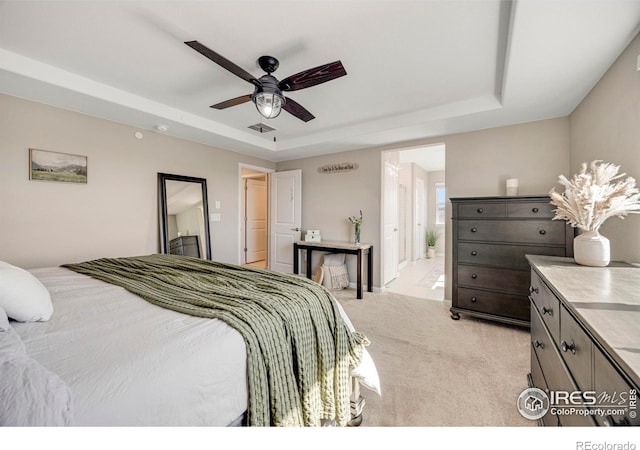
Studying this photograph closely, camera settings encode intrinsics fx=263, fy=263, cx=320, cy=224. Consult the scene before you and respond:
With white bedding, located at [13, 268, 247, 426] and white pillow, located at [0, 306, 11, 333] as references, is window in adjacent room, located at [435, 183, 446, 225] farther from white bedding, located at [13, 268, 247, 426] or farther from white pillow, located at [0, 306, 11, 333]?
white pillow, located at [0, 306, 11, 333]

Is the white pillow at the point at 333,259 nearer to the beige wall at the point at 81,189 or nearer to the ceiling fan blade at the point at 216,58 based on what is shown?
the beige wall at the point at 81,189

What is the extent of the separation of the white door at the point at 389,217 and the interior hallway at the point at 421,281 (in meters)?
0.20

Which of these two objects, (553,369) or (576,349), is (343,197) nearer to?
(553,369)

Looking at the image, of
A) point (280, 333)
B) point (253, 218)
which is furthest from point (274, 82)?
point (253, 218)

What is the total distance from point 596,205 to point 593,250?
10.0 inches

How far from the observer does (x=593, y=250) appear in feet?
4.91

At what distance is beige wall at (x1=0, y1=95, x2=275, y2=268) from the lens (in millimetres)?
2451

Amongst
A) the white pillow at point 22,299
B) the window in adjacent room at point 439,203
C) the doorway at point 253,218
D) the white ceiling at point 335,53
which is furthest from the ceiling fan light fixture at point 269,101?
the window in adjacent room at point 439,203

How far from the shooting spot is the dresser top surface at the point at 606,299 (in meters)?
0.63

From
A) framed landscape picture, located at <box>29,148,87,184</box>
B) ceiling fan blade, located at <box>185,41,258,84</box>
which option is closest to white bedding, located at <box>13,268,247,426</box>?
ceiling fan blade, located at <box>185,41,258,84</box>

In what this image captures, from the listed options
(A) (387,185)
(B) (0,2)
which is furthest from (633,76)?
(B) (0,2)

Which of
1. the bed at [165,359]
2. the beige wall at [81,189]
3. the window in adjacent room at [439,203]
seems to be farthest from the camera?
the window in adjacent room at [439,203]
